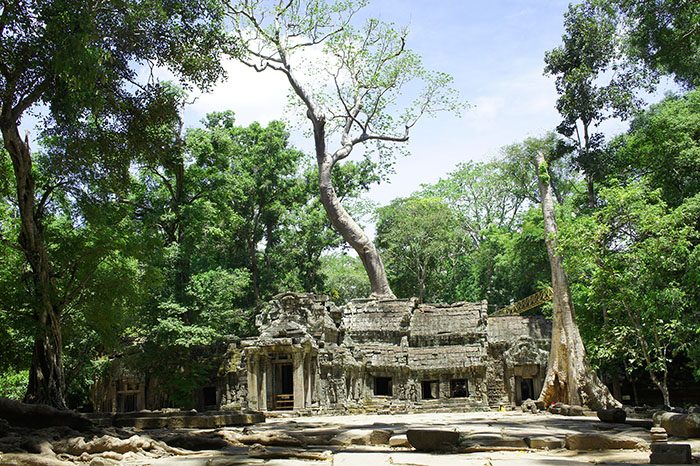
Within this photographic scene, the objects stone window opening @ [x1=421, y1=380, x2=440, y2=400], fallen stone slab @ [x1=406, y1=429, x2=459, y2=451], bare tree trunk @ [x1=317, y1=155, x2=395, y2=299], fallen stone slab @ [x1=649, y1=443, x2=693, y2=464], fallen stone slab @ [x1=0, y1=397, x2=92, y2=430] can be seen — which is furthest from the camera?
bare tree trunk @ [x1=317, y1=155, x2=395, y2=299]

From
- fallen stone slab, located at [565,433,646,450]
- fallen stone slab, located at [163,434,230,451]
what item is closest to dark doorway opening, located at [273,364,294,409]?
fallen stone slab, located at [163,434,230,451]

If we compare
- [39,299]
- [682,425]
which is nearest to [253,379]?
[39,299]

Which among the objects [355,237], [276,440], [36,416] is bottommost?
[276,440]

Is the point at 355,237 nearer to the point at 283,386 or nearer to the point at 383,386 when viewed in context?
the point at 383,386

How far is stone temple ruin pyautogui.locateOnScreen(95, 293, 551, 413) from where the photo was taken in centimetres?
2308

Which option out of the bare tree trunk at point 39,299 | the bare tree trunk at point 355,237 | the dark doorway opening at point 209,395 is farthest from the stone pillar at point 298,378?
the bare tree trunk at point 39,299

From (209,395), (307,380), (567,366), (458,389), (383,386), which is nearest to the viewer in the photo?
(567,366)

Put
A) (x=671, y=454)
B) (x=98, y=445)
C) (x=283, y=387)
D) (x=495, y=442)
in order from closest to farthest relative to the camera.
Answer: (x=671, y=454), (x=98, y=445), (x=495, y=442), (x=283, y=387)

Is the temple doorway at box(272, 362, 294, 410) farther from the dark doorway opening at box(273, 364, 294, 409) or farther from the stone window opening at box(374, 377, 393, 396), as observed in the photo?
the stone window opening at box(374, 377, 393, 396)

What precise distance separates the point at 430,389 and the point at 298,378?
6590mm

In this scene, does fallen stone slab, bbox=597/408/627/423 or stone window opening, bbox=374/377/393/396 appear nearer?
fallen stone slab, bbox=597/408/627/423

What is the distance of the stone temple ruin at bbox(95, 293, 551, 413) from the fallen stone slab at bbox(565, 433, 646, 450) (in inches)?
577

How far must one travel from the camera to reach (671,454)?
6457 mm

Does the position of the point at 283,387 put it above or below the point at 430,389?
above
